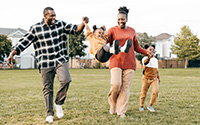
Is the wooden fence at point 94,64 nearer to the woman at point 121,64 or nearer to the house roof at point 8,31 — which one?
the house roof at point 8,31

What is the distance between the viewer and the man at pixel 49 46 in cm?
523

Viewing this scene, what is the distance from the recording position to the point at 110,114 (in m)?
5.99

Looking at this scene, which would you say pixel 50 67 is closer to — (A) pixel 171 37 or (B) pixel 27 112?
(B) pixel 27 112

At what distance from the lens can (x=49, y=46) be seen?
17.3 feet

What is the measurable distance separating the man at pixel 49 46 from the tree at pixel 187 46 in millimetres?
61845

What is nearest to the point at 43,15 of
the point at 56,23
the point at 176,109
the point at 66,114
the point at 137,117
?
the point at 56,23

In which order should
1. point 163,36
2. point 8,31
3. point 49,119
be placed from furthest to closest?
point 163,36 → point 8,31 → point 49,119

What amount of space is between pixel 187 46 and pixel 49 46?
207 feet

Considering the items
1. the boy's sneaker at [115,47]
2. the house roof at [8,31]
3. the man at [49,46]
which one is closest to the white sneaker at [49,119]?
the man at [49,46]

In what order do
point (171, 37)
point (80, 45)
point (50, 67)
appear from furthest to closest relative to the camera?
point (171, 37) < point (80, 45) < point (50, 67)

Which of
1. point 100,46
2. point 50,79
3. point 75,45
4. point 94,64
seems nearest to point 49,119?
point 50,79

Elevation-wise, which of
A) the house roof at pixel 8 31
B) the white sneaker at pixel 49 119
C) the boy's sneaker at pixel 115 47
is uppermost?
the house roof at pixel 8 31

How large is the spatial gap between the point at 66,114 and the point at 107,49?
2.09 m

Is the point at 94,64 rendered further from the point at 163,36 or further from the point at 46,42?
the point at 46,42
